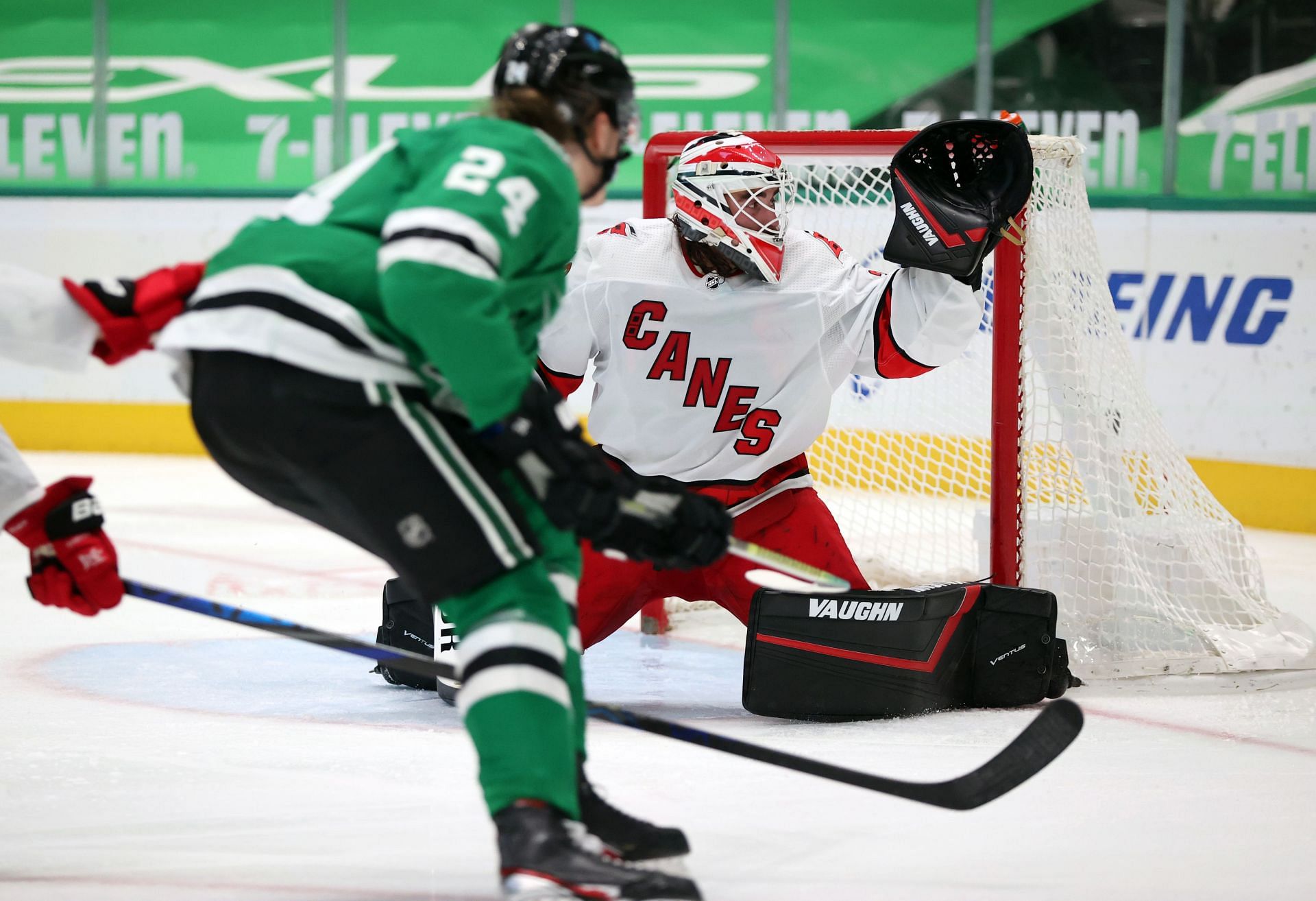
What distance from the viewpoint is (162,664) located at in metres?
3.21

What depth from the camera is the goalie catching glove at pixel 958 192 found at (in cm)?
280

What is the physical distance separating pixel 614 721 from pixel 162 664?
5.19 ft

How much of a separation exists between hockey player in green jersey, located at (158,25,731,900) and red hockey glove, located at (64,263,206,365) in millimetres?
97

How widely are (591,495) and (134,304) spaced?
0.60m

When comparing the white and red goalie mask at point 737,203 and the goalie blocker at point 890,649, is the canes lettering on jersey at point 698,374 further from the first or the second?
the goalie blocker at point 890,649

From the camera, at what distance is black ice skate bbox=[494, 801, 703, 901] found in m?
1.57

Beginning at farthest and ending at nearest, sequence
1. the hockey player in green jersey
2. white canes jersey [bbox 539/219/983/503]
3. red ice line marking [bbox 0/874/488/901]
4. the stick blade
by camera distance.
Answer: white canes jersey [bbox 539/219/983/503] < the stick blade < red ice line marking [bbox 0/874/488/901] < the hockey player in green jersey

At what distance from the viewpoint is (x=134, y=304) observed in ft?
5.90

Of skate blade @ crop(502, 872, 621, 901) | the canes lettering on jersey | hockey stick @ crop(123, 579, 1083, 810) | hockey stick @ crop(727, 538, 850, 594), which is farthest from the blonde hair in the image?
the canes lettering on jersey

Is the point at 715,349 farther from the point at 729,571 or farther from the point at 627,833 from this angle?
the point at 627,833

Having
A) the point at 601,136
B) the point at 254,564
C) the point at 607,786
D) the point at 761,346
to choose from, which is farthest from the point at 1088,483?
the point at 254,564

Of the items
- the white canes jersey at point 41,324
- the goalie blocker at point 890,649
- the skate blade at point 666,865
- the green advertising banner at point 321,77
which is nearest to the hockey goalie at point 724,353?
the goalie blocker at point 890,649

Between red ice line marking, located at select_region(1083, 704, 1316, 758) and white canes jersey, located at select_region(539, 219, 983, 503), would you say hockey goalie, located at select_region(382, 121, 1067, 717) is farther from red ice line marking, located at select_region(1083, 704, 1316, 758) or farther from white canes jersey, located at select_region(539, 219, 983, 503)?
red ice line marking, located at select_region(1083, 704, 1316, 758)

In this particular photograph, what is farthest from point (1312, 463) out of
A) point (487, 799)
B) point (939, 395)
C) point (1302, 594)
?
point (487, 799)
